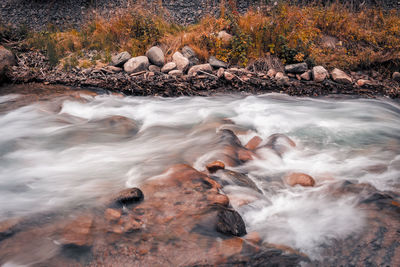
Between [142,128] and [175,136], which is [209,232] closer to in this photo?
[175,136]

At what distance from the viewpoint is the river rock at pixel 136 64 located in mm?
6285

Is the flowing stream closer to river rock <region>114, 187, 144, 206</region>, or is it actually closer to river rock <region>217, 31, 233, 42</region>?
river rock <region>114, 187, 144, 206</region>

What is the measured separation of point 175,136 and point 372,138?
327 centimetres

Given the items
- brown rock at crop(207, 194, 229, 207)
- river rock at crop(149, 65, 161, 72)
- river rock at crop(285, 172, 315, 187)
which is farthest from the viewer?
river rock at crop(149, 65, 161, 72)

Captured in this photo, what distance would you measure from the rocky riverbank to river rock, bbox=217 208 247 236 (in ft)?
13.9

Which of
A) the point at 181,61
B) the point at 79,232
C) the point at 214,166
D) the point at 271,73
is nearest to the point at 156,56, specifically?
the point at 181,61

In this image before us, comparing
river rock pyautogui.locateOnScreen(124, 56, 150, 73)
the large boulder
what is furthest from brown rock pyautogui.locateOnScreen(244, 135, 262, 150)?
the large boulder

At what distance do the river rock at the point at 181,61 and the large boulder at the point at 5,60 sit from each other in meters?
3.91

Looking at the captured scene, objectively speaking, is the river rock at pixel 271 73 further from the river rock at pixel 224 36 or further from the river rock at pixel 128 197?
the river rock at pixel 128 197

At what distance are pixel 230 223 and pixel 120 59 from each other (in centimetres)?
546

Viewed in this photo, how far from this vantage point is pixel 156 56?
21.3ft

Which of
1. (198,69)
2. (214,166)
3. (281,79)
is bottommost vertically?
(214,166)

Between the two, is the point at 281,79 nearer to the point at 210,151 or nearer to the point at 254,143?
the point at 254,143

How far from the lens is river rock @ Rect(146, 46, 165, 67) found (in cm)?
646
